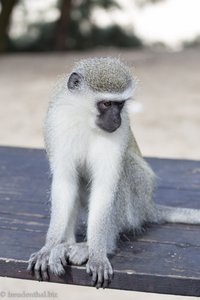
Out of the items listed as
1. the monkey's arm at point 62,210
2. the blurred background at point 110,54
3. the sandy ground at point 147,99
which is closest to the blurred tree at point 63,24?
the blurred background at point 110,54

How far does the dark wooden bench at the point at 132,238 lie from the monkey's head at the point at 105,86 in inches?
18.9

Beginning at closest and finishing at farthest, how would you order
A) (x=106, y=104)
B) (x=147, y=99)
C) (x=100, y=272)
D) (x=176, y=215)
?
(x=100, y=272), (x=106, y=104), (x=176, y=215), (x=147, y=99)

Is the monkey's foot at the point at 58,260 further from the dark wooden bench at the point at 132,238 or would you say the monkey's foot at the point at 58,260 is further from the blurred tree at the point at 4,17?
the blurred tree at the point at 4,17

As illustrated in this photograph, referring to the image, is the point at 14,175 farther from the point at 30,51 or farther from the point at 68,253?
the point at 30,51

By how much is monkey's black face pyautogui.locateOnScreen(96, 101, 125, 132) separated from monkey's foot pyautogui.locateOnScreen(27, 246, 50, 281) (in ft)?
1.71

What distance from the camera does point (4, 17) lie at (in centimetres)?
1193

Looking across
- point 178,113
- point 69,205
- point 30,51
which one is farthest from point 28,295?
point 30,51

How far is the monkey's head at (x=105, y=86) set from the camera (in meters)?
2.30

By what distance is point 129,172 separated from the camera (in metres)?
2.56

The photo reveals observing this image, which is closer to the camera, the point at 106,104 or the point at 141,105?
the point at 106,104

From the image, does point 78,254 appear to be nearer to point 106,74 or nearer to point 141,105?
point 106,74

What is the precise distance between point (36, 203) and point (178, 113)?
15.5 feet

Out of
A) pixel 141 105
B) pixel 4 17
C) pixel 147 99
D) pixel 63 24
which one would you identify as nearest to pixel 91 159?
pixel 141 105

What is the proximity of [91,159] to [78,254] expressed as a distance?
390 mm
